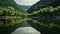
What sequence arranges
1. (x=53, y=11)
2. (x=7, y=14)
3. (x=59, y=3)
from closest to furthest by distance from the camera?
1. (x=53, y=11)
2. (x=7, y=14)
3. (x=59, y=3)

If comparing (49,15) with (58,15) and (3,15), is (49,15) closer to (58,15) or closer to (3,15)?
(58,15)

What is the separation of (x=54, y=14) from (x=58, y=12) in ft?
9.56

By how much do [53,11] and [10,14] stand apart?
37035 millimetres

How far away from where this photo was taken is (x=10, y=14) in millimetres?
153250

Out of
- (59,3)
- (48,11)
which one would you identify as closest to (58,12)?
(48,11)

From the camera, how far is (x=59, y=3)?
6260 inches

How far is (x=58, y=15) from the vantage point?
12519cm

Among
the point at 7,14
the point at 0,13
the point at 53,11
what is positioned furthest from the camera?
the point at 7,14

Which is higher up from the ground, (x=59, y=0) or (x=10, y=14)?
(x=59, y=0)

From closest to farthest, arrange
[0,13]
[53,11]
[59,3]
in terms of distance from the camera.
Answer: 1. [0,13]
2. [53,11]
3. [59,3]

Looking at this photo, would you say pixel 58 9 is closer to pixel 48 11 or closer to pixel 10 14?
pixel 48 11

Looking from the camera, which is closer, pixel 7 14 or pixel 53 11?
pixel 53 11

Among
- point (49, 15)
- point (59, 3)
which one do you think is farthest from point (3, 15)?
point (59, 3)

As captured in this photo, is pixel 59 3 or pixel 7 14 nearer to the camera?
pixel 7 14
